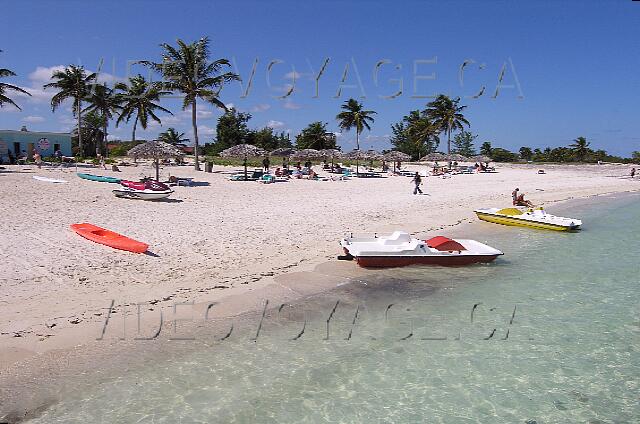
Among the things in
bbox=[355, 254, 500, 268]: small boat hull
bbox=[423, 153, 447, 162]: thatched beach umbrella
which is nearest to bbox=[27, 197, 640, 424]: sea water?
bbox=[355, 254, 500, 268]: small boat hull

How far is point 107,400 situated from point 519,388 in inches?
219

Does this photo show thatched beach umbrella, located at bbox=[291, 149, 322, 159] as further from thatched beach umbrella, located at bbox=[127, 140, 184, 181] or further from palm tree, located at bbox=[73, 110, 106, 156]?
palm tree, located at bbox=[73, 110, 106, 156]

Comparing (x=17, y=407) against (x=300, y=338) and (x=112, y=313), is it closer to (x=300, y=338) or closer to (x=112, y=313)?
(x=112, y=313)

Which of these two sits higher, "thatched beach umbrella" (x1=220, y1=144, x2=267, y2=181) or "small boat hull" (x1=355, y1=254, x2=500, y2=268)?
"thatched beach umbrella" (x1=220, y1=144, x2=267, y2=181)

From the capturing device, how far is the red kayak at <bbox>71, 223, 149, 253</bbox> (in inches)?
411

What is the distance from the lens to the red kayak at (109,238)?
10445mm

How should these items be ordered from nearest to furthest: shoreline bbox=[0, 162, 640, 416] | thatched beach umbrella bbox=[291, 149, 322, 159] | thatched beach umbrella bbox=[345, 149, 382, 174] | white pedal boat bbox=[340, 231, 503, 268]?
shoreline bbox=[0, 162, 640, 416] → white pedal boat bbox=[340, 231, 503, 268] → thatched beach umbrella bbox=[291, 149, 322, 159] → thatched beach umbrella bbox=[345, 149, 382, 174]

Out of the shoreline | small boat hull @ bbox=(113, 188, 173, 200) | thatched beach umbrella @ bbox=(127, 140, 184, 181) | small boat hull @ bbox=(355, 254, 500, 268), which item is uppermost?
thatched beach umbrella @ bbox=(127, 140, 184, 181)

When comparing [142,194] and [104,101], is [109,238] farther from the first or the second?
[104,101]

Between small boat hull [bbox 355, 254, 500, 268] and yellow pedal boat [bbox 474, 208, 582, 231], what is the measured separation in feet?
23.8

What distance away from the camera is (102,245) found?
10.6 m

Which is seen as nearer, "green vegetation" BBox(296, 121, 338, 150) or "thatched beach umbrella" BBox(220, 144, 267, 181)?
"thatched beach umbrella" BBox(220, 144, 267, 181)

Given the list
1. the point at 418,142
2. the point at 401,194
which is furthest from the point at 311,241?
the point at 418,142

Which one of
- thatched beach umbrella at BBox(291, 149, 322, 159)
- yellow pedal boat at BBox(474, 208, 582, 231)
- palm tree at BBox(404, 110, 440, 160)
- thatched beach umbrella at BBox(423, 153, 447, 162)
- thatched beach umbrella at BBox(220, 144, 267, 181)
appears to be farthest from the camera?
palm tree at BBox(404, 110, 440, 160)
